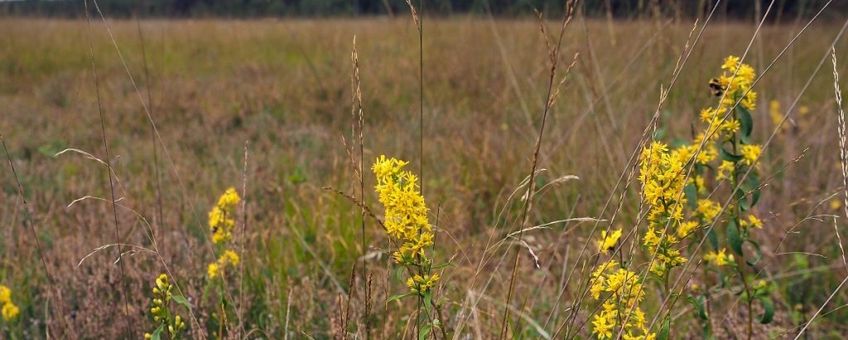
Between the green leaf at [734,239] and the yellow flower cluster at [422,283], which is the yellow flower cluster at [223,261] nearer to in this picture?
the yellow flower cluster at [422,283]

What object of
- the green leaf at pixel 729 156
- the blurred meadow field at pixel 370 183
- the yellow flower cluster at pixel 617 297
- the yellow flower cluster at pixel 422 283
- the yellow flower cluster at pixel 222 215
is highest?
the green leaf at pixel 729 156

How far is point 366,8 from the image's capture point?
5.60 metres

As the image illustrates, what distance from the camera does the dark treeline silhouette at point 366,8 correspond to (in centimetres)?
441

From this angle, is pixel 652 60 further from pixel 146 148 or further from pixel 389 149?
pixel 146 148

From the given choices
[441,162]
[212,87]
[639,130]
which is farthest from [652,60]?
[212,87]

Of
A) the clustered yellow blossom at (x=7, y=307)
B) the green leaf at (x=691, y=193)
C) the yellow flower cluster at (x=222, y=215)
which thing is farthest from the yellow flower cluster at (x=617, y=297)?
the clustered yellow blossom at (x=7, y=307)

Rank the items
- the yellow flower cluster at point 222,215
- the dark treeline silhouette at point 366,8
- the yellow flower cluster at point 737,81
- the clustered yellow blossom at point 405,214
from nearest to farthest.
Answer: the clustered yellow blossom at point 405,214 < the yellow flower cluster at point 737,81 < the yellow flower cluster at point 222,215 < the dark treeline silhouette at point 366,8

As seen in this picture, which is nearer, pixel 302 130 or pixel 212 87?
Answer: pixel 302 130

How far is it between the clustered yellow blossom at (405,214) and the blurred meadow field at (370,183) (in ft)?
0.14

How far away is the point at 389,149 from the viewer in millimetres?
3562

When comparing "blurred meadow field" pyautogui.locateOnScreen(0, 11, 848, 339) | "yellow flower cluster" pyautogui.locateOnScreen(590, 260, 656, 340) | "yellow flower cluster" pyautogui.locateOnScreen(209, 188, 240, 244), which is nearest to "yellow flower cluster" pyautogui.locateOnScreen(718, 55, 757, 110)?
"blurred meadow field" pyautogui.locateOnScreen(0, 11, 848, 339)

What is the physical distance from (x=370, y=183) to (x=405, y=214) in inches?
75.0

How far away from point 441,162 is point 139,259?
168 centimetres

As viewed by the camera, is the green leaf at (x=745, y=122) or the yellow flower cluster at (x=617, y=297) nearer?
the yellow flower cluster at (x=617, y=297)
